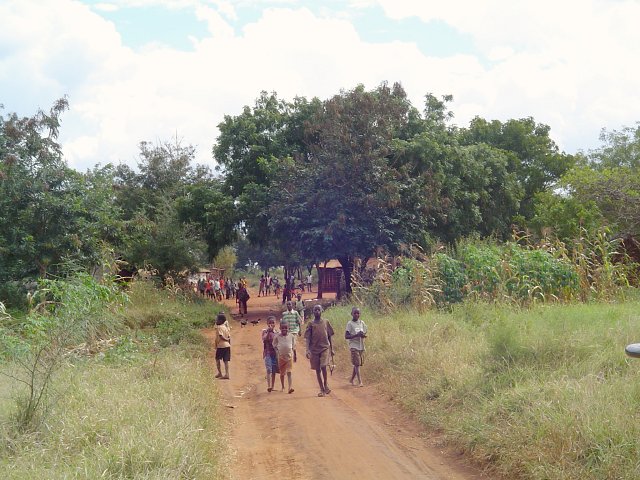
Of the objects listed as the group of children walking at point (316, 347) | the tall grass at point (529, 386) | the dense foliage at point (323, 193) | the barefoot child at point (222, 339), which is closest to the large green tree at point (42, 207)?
the dense foliage at point (323, 193)

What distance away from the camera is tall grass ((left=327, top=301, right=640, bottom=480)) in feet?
25.7

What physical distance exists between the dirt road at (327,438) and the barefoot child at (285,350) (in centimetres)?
45

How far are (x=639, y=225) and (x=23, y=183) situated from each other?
725 inches

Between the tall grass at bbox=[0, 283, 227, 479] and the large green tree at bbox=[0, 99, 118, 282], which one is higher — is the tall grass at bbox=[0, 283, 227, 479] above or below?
below

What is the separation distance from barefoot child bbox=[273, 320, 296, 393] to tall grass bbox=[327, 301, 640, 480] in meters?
1.81

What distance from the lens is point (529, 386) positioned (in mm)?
9914

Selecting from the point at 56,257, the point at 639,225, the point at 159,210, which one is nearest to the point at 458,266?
the point at 639,225

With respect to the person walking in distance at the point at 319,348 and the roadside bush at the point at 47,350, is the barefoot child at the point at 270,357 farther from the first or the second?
the roadside bush at the point at 47,350

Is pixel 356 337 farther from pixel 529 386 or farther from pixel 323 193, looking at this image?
pixel 323 193

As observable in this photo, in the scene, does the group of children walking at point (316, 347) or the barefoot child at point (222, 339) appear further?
the barefoot child at point (222, 339)

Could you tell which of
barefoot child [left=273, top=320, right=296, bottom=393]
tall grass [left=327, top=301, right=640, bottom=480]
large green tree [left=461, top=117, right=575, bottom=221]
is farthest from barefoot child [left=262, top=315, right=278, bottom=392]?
large green tree [left=461, top=117, right=575, bottom=221]

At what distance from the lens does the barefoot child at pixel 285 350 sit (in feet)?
50.2

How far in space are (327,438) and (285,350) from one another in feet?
14.6

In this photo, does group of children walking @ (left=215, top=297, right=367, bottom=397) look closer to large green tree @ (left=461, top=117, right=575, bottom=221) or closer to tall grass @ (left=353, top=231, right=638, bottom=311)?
tall grass @ (left=353, top=231, right=638, bottom=311)
